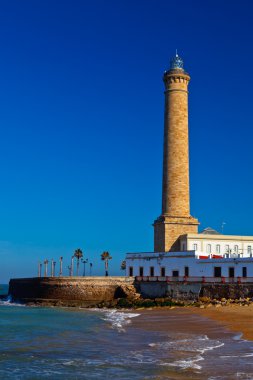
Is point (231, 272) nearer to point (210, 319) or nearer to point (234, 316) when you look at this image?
point (234, 316)

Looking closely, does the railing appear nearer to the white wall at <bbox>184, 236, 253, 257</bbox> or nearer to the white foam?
the white wall at <bbox>184, 236, 253, 257</bbox>

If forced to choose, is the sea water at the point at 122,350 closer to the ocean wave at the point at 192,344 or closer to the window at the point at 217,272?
the ocean wave at the point at 192,344

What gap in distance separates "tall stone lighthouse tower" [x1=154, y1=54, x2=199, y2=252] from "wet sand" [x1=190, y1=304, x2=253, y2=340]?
12977mm

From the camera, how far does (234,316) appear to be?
31.3 meters

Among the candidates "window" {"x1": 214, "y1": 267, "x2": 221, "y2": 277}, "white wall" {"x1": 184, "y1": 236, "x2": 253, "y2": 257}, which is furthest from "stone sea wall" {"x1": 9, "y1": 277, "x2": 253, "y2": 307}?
"white wall" {"x1": 184, "y1": 236, "x2": 253, "y2": 257}

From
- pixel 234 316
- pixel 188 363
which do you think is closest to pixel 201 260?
pixel 234 316

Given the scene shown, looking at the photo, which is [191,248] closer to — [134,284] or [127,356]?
[134,284]

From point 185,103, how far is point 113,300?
1893cm

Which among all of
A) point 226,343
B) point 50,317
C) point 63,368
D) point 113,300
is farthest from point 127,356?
point 113,300

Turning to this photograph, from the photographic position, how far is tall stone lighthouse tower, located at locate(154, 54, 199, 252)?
163ft

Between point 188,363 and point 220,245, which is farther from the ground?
point 220,245

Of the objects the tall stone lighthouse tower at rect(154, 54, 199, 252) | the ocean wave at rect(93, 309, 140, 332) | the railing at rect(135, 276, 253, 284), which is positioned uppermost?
the tall stone lighthouse tower at rect(154, 54, 199, 252)

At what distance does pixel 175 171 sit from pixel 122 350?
1218 inches

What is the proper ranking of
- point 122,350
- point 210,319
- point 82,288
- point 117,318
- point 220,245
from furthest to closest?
point 220,245 → point 82,288 → point 117,318 → point 210,319 → point 122,350
